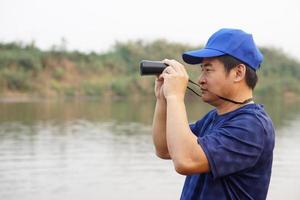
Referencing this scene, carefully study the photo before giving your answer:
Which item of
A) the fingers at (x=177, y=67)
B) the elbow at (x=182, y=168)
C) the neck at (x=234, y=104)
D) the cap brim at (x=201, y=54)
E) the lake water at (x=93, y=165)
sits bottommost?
the lake water at (x=93, y=165)

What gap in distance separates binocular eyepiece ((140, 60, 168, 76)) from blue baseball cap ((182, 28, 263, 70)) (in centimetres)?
9

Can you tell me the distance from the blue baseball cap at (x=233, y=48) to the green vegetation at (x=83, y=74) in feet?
96.0

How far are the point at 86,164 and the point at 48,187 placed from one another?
191 centimetres

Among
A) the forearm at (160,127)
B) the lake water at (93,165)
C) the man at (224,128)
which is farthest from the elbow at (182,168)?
the lake water at (93,165)

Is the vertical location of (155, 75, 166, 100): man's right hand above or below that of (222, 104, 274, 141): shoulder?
above

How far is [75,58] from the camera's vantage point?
39656 millimetres

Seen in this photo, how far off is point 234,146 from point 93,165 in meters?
7.81

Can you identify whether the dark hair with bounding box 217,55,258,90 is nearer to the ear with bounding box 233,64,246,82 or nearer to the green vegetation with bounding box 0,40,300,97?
the ear with bounding box 233,64,246,82

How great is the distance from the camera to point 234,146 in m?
1.50

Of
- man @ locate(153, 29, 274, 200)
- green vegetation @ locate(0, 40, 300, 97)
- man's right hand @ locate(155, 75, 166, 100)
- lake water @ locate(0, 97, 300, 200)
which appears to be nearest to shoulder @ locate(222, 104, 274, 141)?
man @ locate(153, 29, 274, 200)

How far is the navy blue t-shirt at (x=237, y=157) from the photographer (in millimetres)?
1501

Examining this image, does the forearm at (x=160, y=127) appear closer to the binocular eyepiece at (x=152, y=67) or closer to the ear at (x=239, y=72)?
the binocular eyepiece at (x=152, y=67)

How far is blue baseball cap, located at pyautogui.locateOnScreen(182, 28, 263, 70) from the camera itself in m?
1.60

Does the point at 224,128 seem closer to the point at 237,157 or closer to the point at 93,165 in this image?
the point at 237,157
